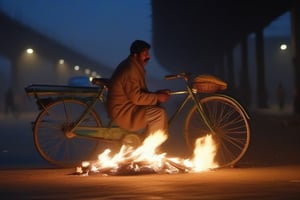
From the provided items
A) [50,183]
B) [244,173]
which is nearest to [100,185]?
[50,183]

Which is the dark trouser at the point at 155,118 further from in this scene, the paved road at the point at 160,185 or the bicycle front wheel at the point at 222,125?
the paved road at the point at 160,185

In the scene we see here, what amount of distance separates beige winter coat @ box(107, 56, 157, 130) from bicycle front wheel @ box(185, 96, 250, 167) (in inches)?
33.2

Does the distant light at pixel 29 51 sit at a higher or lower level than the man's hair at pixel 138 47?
higher

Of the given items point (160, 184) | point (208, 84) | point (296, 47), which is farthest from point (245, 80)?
point (160, 184)

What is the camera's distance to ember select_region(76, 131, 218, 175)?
9.41 m

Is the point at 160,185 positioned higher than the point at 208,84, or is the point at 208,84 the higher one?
the point at 208,84

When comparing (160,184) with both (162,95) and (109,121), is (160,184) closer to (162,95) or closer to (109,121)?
(162,95)

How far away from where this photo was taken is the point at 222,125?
10359 mm

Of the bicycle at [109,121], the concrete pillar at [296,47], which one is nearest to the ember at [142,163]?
the bicycle at [109,121]

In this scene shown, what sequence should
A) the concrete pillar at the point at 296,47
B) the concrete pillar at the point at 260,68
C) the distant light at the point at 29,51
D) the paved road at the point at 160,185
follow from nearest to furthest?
the paved road at the point at 160,185 < the concrete pillar at the point at 296,47 < the concrete pillar at the point at 260,68 < the distant light at the point at 29,51

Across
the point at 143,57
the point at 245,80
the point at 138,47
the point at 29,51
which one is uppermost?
the point at 29,51

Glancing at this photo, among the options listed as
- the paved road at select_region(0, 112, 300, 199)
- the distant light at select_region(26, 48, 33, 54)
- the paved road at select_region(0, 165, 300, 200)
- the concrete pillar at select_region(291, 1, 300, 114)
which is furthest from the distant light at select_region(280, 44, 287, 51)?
the paved road at select_region(0, 165, 300, 200)

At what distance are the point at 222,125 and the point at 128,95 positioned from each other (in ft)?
4.81

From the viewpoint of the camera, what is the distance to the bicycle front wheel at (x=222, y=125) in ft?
33.1
